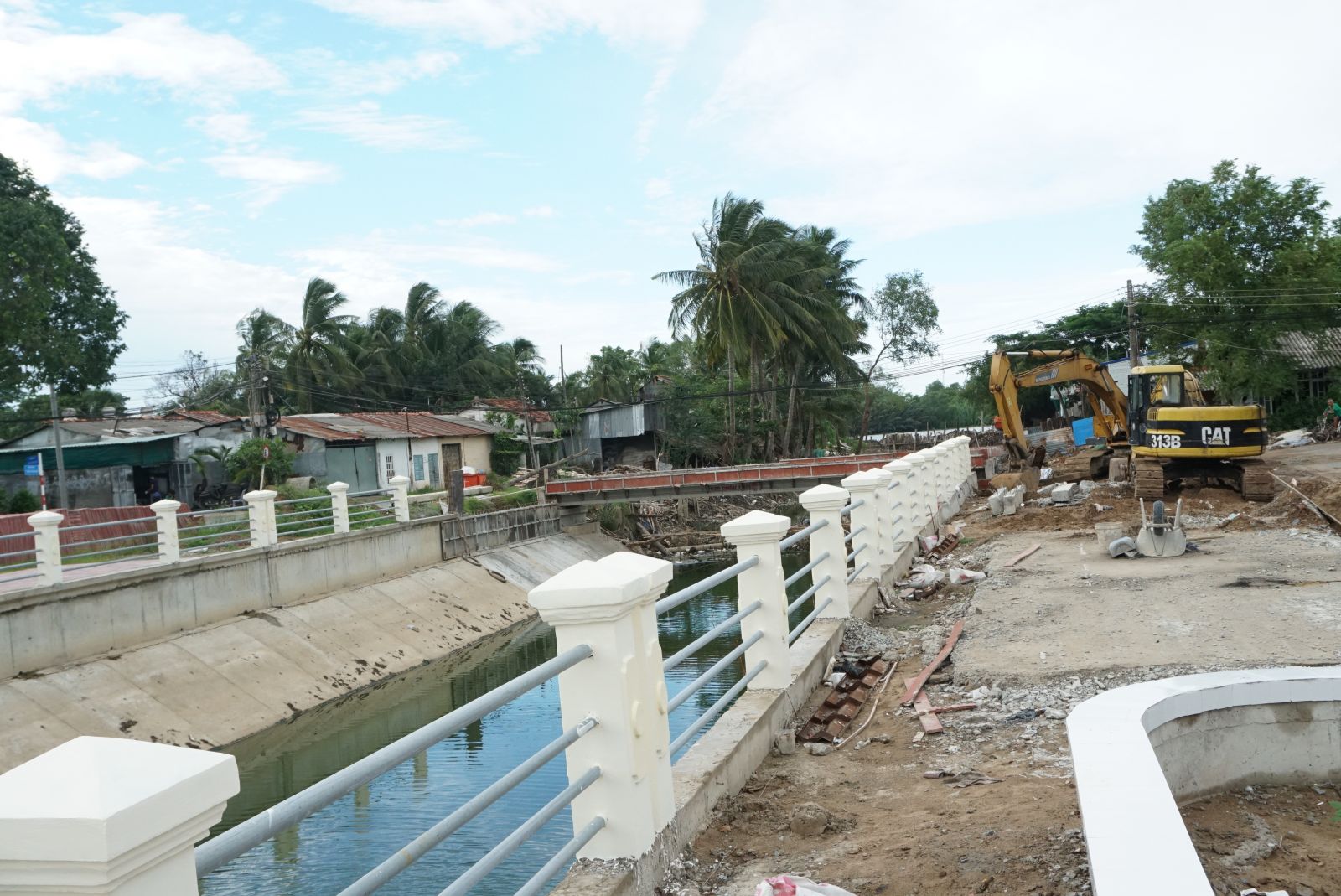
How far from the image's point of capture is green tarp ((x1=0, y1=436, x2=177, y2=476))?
32719 millimetres

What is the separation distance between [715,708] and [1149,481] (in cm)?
1572

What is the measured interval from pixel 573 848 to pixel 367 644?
787 inches

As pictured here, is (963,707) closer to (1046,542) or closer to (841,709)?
(841,709)

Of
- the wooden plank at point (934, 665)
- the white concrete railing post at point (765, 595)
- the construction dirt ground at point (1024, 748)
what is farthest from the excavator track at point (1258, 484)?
the white concrete railing post at point (765, 595)

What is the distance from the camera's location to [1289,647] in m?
6.62

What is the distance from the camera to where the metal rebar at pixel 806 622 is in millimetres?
7506

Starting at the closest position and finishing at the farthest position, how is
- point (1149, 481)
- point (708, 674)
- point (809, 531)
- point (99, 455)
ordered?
point (708, 674) < point (809, 531) < point (1149, 481) < point (99, 455)

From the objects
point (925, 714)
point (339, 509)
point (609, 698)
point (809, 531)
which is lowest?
point (925, 714)

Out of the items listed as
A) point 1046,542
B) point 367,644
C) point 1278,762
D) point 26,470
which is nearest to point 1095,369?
A: point 1046,542

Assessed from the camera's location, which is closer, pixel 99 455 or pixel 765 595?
pixel 765 595

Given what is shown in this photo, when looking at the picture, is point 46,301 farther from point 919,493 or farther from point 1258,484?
point 1258,484

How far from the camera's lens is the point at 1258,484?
18547mm

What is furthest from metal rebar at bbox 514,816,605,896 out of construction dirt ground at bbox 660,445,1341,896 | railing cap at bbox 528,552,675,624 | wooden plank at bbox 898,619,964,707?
wooden plank at bbox 898,619,964,707

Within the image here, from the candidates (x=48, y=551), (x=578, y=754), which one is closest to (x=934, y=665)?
(x=578, y=754)
